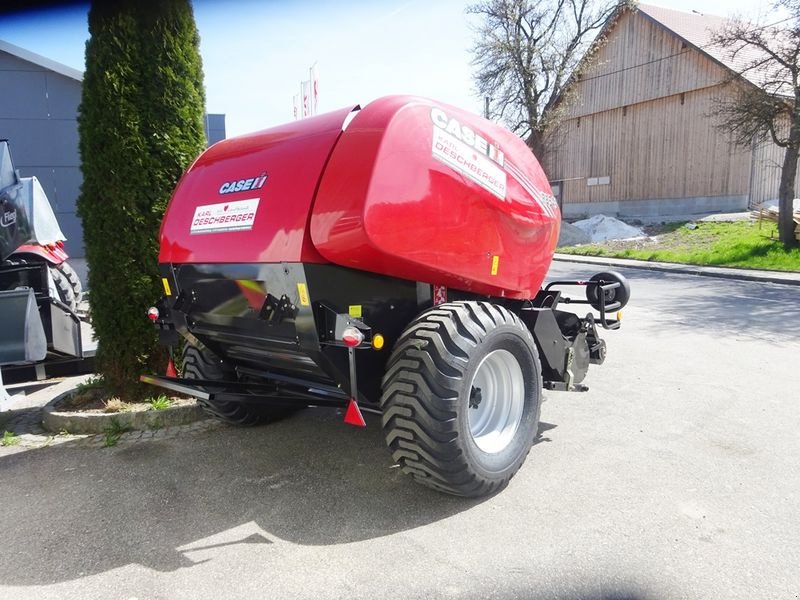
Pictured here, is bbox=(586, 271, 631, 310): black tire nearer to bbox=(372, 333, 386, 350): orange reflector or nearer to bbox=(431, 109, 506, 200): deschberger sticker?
bbox=(431, 109, 506, 200): deschberger sticker

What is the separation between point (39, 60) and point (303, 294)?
12.1m

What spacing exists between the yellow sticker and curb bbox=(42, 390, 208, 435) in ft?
7.04

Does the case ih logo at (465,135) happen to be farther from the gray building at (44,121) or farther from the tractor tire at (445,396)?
the gray building at (44,121)

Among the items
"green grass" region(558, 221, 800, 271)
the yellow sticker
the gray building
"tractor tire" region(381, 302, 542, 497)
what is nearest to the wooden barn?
"green grass" region(558, 221, 800, 271)

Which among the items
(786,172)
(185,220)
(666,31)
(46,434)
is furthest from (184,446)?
(666,31)

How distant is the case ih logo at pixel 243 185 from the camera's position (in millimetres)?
3250

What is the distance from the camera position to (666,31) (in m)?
26.5

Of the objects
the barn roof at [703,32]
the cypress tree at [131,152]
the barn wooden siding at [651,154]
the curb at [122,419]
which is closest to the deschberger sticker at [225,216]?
the cypress tree at [131,152]

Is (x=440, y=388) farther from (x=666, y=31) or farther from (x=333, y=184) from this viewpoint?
(x=666, y=31)

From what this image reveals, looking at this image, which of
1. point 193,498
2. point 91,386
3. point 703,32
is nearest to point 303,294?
point 193,498

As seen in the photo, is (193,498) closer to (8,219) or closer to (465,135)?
(465,135)

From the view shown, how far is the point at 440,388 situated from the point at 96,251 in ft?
10.9

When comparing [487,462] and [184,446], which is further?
[184,446]

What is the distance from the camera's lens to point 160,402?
4.80m
